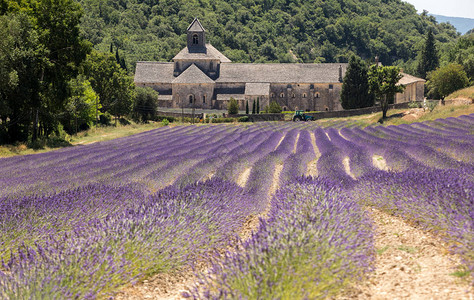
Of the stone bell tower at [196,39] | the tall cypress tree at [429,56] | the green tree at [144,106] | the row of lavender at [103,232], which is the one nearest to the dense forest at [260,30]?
the stone bell tower at [196,39]

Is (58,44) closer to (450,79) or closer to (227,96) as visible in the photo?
(227,96)

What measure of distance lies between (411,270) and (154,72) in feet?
242

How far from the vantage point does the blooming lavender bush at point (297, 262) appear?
141 inches

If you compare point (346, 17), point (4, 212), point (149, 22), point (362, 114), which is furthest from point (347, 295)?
point (346, 17)

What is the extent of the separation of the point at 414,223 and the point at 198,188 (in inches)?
140

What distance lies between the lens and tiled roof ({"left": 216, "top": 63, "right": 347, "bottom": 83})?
70.9 meters

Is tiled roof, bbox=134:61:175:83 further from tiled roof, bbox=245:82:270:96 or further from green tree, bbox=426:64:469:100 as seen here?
green tree, bbox=426:64:469:100

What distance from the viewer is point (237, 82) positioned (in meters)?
71.0

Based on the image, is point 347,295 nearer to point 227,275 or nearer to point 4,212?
point 227,275

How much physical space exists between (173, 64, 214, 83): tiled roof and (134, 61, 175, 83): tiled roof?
4.02m

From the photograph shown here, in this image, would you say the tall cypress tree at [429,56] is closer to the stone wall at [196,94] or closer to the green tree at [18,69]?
the stone wall at [196,94]

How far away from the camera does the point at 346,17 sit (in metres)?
167

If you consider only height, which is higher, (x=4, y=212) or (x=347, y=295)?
(x=4, y=212)

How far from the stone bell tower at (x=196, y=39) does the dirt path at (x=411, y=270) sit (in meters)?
72.0
